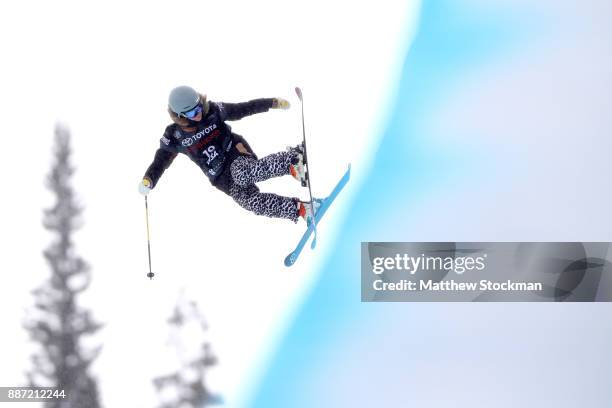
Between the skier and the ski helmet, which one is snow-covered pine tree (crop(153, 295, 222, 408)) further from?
the ski helmet

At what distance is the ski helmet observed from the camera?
21.3 feet

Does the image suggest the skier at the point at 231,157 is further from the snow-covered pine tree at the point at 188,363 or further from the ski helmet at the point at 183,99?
the snow-covered pine tree at the point at 188,363

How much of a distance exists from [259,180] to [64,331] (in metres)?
3.52

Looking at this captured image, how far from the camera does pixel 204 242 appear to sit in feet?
28.7

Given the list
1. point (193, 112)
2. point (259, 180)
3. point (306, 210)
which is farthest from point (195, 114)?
point (306, 210)

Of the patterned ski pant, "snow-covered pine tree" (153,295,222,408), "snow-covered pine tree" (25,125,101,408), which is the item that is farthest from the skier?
"snow-covered pine tree" (25,125,101,408)

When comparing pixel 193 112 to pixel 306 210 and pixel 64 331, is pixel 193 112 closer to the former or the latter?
pixel 306 210

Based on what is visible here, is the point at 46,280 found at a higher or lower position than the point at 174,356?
higher

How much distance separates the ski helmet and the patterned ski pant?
709 millimetres

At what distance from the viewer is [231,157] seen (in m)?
6.93

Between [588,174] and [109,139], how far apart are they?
5.87m

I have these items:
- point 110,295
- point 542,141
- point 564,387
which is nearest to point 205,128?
point 110,295

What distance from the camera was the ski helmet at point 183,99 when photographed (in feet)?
21.3

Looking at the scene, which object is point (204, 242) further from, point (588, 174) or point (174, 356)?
point (588, 174)
